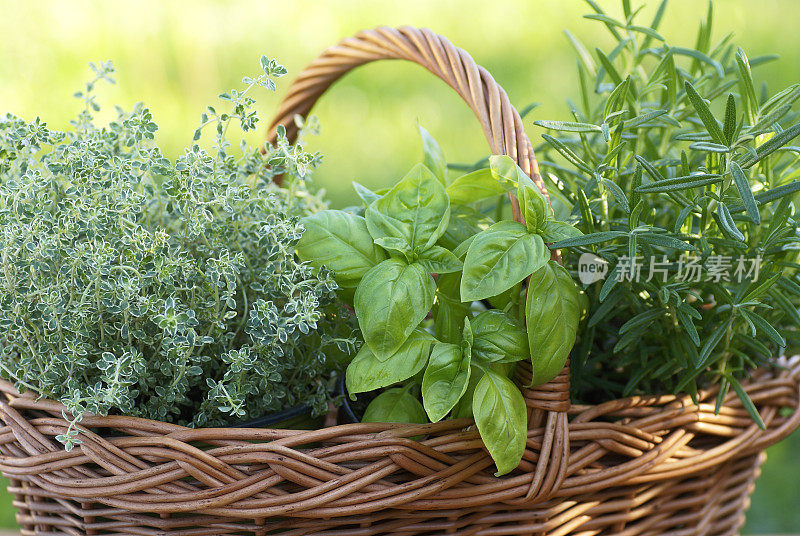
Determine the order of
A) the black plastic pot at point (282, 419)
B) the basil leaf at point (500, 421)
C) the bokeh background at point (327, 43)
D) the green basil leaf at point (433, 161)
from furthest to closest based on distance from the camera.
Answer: the bokeh background at point (327, 43)
the green basil leaf at point (433, 161)
the black plastic pot at point (282, 419)
the basil leaf at point (500, 421)

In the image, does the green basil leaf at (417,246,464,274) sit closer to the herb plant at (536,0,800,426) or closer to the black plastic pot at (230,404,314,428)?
the herb plant at (536,0,800,426)

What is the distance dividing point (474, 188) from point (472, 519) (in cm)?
34

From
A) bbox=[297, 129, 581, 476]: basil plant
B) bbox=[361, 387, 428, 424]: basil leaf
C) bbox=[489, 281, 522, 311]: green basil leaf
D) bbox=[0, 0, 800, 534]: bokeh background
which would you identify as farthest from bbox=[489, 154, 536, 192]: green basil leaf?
bbox=[0, 0, 800, 534]: bokeh background

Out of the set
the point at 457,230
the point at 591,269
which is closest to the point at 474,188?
the point at 457,230

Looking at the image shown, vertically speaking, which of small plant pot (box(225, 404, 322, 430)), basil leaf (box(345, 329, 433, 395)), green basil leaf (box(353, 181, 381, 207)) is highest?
green basil leaf (box(353, 181, 381, 207))

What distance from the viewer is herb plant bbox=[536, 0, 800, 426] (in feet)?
2.10

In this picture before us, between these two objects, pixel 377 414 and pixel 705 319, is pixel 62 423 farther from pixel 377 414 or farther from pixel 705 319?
pixel 705 319

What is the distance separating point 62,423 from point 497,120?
508mm

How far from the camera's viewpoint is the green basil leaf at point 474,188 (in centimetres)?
72

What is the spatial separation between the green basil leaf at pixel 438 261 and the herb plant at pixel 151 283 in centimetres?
10

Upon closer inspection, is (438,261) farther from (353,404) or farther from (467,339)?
(353,404)

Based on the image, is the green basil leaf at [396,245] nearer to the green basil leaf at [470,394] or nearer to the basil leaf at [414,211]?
the basil leaf at [414,211]

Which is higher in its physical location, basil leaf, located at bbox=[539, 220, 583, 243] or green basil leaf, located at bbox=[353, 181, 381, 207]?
green basil leaf, located at bbox=[353, 181, 381, 207]

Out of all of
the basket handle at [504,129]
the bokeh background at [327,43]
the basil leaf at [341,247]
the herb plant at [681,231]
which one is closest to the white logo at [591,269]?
the herb plant at [681,231]
